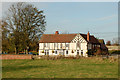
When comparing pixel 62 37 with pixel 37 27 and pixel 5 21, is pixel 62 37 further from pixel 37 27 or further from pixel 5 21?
pixel 5 21

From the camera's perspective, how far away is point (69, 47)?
44875mm

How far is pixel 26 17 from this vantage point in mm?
38719

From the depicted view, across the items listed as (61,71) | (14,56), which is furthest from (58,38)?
(61,71)

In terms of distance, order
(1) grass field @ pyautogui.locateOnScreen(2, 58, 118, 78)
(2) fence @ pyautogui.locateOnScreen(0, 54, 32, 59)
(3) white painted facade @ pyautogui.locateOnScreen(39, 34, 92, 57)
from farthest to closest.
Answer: (3) white painted facade @ pyautogui.locateOnScreen(39, 34, 92, 57) → (2) fence @ pyautogui.locateOnScreen(0, 54, 32, 59) → (1) grass field @ pyautogui.locateOnScreen(2, 58, 118, 78)

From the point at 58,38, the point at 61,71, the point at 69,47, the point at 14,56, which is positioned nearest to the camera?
the point at 61,71

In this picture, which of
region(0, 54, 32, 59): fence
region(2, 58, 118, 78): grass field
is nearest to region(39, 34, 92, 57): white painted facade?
region(0, 54, 32, 59): fence

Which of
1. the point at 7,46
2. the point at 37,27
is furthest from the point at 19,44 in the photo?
the point at 37,27

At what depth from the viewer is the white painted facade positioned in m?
43.6

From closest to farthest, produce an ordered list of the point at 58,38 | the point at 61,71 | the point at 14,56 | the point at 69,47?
the point at 61,71
the point at 14,56
the point at 69,47
the point at 58,38

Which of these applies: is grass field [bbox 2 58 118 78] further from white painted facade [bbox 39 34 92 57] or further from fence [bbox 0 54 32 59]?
white painted facade [bbox 39 34 92 57]

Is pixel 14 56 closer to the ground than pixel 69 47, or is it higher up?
closer to the ground

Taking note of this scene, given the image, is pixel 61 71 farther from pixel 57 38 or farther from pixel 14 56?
pixel 57 38

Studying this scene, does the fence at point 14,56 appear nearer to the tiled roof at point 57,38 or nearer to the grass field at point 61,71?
the grass field at point 61,71

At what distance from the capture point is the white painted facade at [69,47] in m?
43.6
